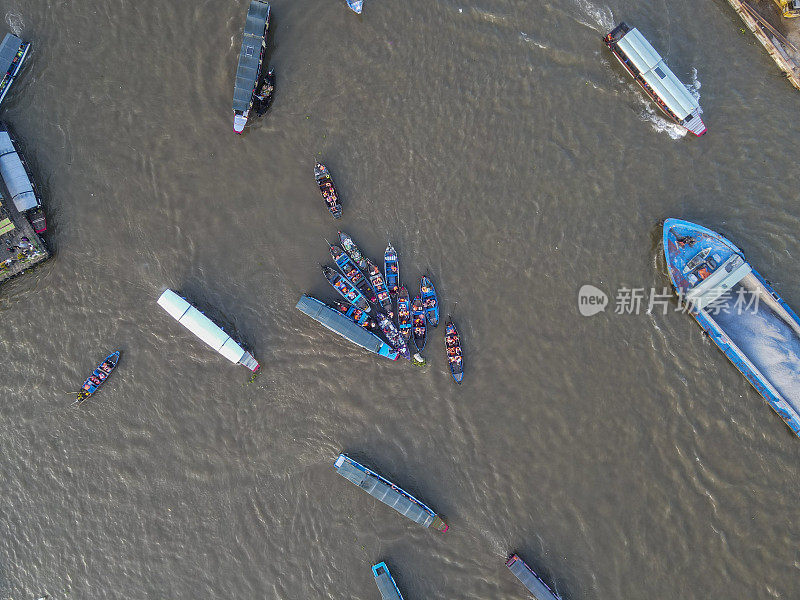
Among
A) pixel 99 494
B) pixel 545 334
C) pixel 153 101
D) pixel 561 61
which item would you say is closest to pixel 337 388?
pixel 545 334

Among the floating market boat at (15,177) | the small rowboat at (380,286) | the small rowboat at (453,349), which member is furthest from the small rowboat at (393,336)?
the floating market boat at (15,177)

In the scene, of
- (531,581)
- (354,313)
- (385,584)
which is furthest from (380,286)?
(531,581)

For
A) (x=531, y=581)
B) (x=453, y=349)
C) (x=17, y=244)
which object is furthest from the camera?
(x=17, y=244)

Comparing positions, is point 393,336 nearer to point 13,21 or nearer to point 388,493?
point 388,493

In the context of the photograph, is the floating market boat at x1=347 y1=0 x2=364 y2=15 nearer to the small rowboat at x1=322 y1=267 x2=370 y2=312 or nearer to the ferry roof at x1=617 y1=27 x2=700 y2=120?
the ferry roof at x1=617 y1=27 x2=700 y2=120

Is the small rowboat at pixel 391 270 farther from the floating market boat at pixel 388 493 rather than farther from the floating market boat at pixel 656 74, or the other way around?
the floating market boat at pixel 656 74
